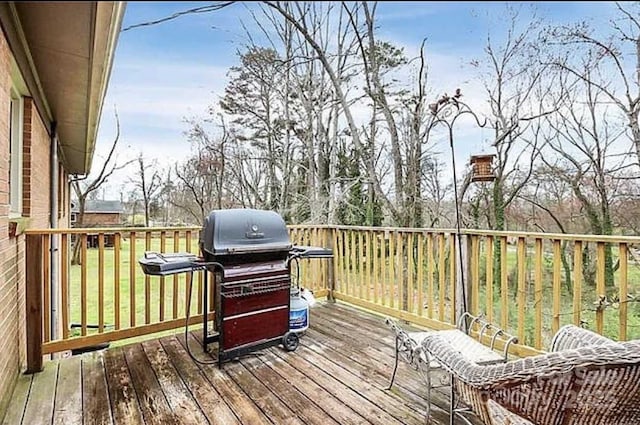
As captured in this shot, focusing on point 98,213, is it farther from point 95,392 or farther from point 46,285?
point 95,392

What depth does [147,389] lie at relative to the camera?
269 cm

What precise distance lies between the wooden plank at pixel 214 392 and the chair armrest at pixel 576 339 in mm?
1685

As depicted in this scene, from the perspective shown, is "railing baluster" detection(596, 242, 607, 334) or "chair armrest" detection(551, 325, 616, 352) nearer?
"chair armrest" detection(551, 325, 616, 352)

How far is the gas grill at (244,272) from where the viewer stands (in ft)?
10.1

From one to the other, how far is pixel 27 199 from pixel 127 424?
2224 mm

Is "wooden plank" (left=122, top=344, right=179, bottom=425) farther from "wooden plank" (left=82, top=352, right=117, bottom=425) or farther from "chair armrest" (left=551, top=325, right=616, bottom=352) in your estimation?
"chair armrest" (left=551, top=325, right=616, bottom=352)

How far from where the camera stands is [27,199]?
3375 mm

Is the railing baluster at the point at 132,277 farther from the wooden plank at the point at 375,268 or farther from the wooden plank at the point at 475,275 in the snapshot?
the wooden plank at the point at 475,275

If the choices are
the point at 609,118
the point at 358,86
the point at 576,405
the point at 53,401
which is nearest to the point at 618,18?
the point at 609,118

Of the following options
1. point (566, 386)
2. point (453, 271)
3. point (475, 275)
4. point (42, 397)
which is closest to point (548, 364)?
point (566, 386)

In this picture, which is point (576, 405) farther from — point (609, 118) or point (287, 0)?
point (609, 118)

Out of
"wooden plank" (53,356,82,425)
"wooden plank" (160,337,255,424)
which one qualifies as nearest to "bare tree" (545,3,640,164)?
"wooden plank" (160,337,255,424)

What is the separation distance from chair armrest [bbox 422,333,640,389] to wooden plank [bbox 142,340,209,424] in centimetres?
151

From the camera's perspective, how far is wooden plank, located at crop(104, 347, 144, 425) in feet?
7.66
